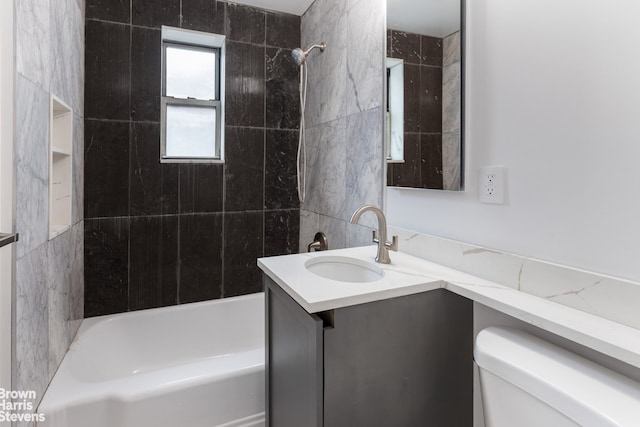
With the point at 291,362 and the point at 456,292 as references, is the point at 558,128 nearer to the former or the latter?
the point at 456,292

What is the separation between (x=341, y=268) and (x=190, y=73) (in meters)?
1.94

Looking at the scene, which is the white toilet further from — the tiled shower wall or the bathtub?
the tiled shower wall

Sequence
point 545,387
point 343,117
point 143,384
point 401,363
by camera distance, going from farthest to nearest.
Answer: point 343,117
point 143,384
point 401,363
point 545,387

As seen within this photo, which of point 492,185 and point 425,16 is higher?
point 425,16

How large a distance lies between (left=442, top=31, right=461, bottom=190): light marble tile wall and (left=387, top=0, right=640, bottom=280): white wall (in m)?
0.04

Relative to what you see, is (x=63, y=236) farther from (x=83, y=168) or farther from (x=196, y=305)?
(x=196, y=305)

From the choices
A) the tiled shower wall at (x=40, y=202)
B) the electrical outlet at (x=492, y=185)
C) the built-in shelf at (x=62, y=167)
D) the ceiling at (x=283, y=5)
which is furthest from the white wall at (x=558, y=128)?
the built-in shelf at (x=62, y=167)

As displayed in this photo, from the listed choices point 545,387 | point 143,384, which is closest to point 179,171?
point 143,384

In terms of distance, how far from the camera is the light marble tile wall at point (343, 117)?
1653 millimetres

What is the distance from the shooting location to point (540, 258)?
0.93 m

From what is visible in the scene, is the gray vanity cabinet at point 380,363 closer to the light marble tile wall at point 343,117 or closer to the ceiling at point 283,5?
the light marble tile wall at point 343,117

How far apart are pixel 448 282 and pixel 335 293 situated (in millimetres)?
386

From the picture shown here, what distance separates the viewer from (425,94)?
134cm

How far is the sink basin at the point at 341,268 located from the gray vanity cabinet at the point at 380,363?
0.24 m
